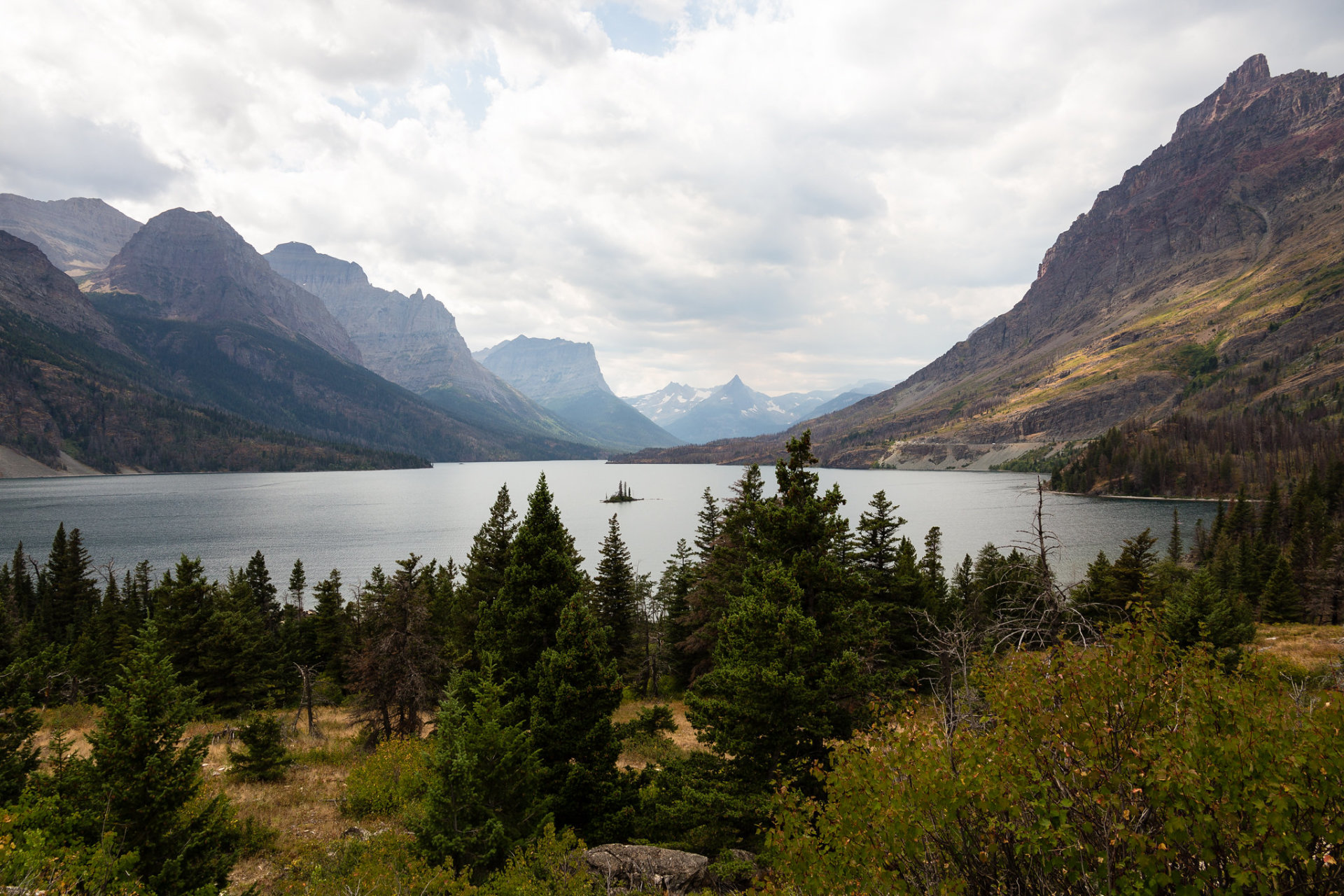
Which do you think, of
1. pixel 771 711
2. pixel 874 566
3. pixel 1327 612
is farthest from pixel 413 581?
pixel 1327 612

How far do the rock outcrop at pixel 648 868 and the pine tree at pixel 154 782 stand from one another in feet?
23.9

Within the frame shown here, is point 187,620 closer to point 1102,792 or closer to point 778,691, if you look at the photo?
point 778,691

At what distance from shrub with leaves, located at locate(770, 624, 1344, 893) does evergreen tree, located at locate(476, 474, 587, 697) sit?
1146 centimetres

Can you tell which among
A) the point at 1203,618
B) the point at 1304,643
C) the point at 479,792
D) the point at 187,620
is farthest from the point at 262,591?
the point at 1304,643

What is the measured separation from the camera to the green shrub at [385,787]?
59.9 ft

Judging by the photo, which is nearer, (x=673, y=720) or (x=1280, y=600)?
(x=673, y=720)

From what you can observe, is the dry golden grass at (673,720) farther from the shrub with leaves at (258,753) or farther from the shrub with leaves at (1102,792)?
the shrub with leaves at (1102,792)

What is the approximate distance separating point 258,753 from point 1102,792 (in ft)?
79.2

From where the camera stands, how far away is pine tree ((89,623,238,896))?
11461 millimetres

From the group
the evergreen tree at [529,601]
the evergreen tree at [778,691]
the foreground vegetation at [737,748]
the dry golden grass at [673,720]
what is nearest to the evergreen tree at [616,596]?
the foreground vegetation at [737,748]

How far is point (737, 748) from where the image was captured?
15.8 meters

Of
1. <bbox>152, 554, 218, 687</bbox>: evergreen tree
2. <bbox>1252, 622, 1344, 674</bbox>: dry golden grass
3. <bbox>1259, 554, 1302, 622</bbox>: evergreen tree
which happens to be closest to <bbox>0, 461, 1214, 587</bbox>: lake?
<bbox>1259, 554, 1302, 622</bbox>: evergreen tree

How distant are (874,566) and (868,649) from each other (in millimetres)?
6852

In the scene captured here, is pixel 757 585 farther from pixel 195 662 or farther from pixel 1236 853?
pixel 195 662
